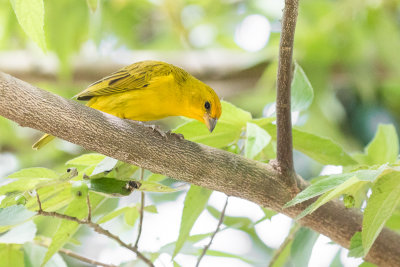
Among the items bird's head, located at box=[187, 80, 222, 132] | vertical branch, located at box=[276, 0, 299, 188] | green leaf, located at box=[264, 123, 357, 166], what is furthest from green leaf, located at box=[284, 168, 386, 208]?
bird's head, located at box=[187, 80, 222, 132]

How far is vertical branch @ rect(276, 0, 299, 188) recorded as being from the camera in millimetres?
1924

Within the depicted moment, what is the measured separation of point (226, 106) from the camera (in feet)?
8.18

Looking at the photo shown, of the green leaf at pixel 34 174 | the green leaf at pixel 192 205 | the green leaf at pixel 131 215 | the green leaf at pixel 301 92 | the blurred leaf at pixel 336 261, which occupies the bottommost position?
the blurred leaf at pixel 336 261

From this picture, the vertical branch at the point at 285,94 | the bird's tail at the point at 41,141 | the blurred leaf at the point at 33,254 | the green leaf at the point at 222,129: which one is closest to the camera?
the vertical branch at the point at 285,94

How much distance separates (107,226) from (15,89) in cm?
114

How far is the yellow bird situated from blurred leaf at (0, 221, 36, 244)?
2.71ft

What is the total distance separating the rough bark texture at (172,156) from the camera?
1.80 m

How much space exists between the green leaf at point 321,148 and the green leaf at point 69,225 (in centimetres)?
86

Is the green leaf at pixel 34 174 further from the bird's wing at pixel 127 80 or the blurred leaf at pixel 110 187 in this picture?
the bird's wing at pixel 127 80

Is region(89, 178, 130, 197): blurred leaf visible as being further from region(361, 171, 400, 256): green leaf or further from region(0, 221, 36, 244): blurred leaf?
region(361, 171, 400, 256): green leaf

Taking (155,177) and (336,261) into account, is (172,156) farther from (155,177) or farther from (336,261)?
(336,261)

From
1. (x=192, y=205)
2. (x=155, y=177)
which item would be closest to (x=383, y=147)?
(x=192, y=205)

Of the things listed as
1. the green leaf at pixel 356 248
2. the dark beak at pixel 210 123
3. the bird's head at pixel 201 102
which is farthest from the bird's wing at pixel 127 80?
the green leaf at pixel 356 248

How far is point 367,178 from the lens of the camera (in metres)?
1.63
